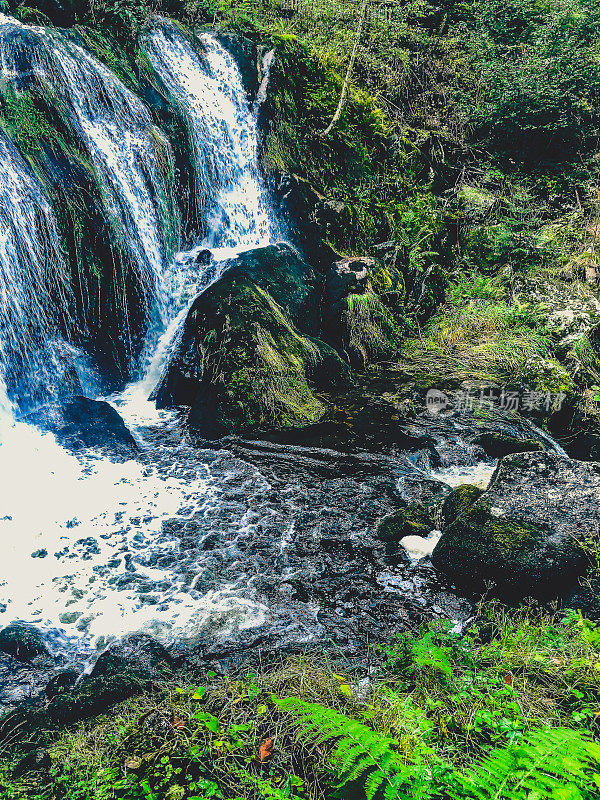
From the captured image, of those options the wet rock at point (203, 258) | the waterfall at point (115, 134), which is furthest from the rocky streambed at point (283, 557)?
the wet rock at point (203, 258)

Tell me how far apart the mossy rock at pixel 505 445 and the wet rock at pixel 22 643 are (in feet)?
18.4

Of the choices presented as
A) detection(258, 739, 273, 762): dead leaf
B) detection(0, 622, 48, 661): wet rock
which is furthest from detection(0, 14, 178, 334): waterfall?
detection(258, 739, 273, 762): dead leaf

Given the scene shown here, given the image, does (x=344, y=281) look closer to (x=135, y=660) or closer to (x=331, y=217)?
(x=331, y=217)

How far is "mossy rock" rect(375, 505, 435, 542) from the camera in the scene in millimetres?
5504

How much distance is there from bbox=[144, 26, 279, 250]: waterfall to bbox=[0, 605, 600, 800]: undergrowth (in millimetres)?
8621

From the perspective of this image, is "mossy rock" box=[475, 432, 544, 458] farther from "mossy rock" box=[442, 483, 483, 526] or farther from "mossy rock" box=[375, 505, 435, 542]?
"mossy rock" box=[375, 505, 435, 542]

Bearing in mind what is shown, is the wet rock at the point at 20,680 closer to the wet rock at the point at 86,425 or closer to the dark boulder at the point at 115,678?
the dark boulder at the point at 115,678

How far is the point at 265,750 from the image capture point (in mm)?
2561

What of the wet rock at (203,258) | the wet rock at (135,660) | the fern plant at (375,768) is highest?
the wet rock at (203,258)

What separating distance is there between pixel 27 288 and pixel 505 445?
22.6 ft

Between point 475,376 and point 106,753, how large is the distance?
25.3ft

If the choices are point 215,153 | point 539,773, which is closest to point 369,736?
point 539,773

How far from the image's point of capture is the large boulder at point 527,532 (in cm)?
446

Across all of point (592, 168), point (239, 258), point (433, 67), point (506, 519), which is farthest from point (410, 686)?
point (433, 67)
